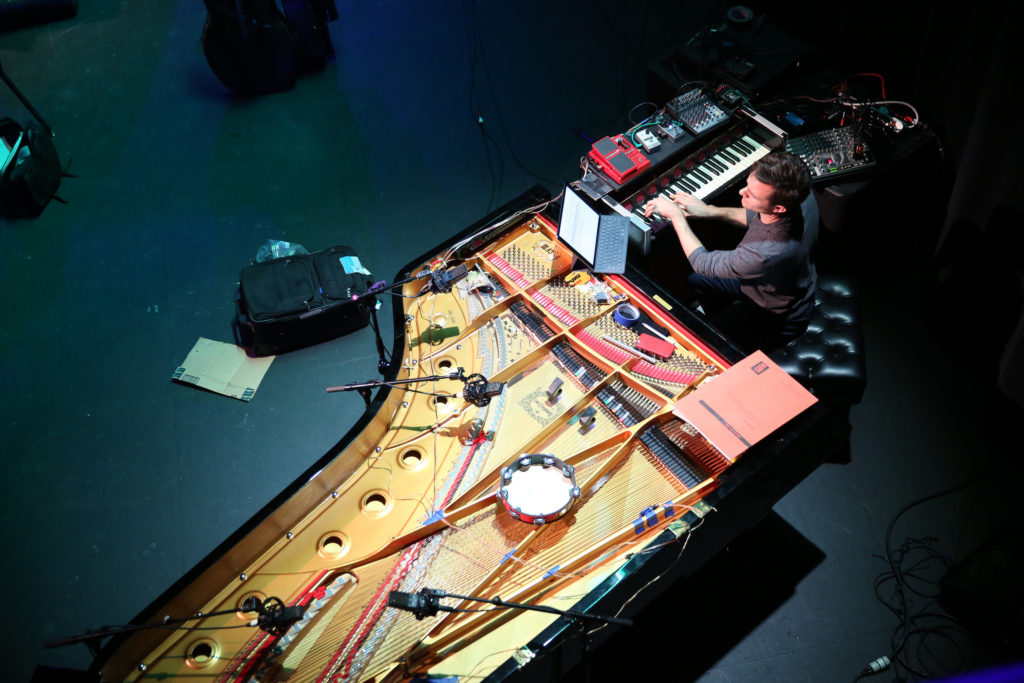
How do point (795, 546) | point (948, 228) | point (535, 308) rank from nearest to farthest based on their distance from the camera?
1. point (535, 308)
2. point (795, 546)
3. point (948, 228)

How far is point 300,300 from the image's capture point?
480 cm

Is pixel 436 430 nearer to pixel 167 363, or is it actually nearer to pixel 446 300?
pixel 446 300

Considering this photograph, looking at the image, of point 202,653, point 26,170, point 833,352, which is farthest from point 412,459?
point 26,170

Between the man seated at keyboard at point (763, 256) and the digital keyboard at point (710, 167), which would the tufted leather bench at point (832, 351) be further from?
the digital keyboard at point (710, 167)

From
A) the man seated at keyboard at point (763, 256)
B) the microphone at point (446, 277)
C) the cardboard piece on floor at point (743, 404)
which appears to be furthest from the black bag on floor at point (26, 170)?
the cardboard piece on floor at point (743, 404)

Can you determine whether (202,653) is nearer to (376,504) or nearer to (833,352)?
(376,504)

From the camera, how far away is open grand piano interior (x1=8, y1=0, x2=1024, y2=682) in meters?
3.23

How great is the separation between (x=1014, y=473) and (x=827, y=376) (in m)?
1.30

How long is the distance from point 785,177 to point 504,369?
165 centimetres

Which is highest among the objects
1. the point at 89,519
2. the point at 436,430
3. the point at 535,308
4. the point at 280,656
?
the point at 535,308

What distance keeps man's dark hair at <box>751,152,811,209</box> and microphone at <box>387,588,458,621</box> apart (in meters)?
2.48

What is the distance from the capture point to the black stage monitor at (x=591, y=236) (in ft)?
12.7

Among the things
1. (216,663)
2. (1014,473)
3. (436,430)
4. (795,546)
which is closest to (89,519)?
(216,663)

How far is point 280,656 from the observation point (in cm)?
302
